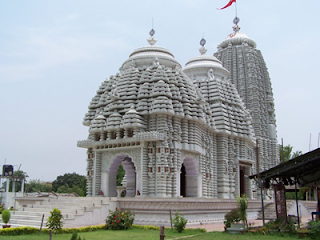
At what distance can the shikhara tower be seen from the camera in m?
Result: 50.6

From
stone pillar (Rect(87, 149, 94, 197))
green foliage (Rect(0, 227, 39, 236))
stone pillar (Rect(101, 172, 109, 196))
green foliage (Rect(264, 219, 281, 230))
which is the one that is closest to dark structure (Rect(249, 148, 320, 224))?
green foliage (Rect(264, 219, 281, 230))

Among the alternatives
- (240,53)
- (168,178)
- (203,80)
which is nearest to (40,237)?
(168,178)

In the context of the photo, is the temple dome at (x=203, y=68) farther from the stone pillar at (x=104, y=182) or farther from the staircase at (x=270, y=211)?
the stone pillar at (x=104, y=182)

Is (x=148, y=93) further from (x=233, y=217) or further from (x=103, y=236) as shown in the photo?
(x=103, y=236)

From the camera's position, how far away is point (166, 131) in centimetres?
2919

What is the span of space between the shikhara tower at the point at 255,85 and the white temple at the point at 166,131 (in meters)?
8.75

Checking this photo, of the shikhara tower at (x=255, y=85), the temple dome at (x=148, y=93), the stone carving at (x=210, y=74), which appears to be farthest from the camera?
the shikhara tower at (x=255, y=85)

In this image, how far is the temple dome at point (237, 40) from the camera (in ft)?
176

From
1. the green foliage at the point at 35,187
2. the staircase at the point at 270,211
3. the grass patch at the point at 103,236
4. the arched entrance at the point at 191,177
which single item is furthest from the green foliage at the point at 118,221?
the green foliage at the point at 35,187

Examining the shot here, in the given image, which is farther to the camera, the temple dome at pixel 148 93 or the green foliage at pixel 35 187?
the green foliage at pixel 35 187

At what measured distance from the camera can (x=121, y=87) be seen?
32281 mm

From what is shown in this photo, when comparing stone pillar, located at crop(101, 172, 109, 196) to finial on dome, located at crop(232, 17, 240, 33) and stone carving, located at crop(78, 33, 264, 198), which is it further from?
finial on dome, located at crop(232, 17, 240, 33)

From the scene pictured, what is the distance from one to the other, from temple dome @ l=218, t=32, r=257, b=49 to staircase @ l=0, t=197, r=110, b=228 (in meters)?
37.3

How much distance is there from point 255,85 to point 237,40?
26.7 feet
